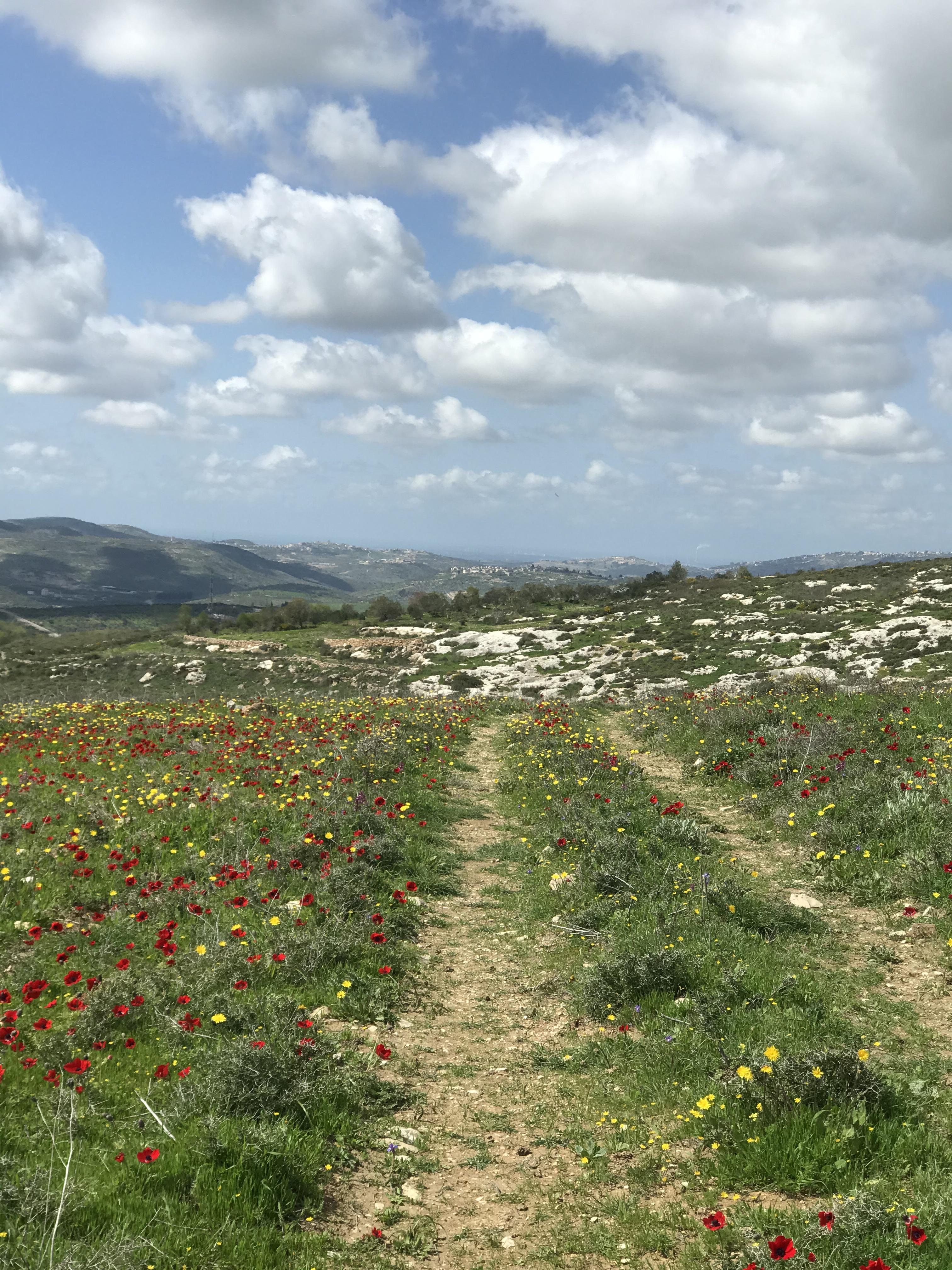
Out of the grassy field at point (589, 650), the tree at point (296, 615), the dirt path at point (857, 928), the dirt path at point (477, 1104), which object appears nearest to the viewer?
the dirt path at point (477, 1104)

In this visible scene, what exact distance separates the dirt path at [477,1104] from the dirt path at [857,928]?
121 inches

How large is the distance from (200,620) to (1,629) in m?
45.4

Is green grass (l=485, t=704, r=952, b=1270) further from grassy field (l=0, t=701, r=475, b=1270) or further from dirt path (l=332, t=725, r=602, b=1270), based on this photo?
grassy field (l=0, t=701, r=475, b=1270)

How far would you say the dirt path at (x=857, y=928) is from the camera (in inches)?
262

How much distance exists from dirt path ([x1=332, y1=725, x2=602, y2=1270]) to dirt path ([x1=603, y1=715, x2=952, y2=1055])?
3.07m

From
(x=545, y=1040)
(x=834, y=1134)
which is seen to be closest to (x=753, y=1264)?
(x=834, y=1134)

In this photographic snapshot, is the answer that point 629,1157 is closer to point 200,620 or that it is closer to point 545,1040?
point 545,1040

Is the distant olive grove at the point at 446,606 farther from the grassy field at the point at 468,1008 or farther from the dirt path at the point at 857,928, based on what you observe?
the grassy field at the point at 468,1008

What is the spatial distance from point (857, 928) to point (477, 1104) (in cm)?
489

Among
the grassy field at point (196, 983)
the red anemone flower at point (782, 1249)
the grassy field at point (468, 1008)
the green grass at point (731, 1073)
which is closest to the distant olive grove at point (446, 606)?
the grassy field at point (196, 983)

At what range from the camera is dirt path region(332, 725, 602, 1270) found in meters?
4.54

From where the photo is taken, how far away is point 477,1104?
588 cm

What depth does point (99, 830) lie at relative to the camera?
980 cm

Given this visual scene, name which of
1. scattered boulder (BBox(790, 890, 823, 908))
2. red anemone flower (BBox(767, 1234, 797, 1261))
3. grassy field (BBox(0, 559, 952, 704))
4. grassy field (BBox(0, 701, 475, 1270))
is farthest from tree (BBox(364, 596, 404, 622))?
red anemone flower (BBox(767, 1234, 797, 1261))
